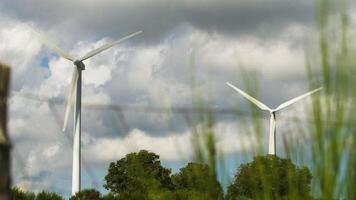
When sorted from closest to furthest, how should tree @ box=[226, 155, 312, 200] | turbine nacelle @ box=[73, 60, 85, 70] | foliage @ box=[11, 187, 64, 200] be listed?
tree @ box=[226, 155, 312, 200] → foliage @ box=[11, 187, 64, 200] → turbine nacelle @ box=[73, 60, 85, 70]

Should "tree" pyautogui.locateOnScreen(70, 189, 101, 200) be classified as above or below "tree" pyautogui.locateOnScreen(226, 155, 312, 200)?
below

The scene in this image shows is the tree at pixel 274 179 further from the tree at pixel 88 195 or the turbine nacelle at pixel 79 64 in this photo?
the turbine nacelle at pixel 79 64

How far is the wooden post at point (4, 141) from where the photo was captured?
216 inches

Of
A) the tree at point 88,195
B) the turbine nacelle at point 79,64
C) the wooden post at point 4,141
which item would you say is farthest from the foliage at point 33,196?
the wooden post at point 4,141

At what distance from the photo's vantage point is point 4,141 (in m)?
5.66

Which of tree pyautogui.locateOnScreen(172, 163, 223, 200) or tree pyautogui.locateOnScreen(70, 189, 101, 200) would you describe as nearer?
tree pyautogui.locateOnScreen(172, 163, 223, 200)

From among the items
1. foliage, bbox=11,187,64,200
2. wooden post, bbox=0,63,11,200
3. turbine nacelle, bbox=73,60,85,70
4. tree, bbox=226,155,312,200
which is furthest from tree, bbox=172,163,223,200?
turbine nacelle, bbox=73,60,85,70

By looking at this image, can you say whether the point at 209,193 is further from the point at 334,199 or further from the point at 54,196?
the point at 54,196

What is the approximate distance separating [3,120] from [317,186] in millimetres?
2874

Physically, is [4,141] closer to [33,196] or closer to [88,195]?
[33,196]

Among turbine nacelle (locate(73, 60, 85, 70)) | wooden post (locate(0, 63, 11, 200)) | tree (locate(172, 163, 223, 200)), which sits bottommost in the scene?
tree (locate(172, 163, 223, 200))

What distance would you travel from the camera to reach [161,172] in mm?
86750

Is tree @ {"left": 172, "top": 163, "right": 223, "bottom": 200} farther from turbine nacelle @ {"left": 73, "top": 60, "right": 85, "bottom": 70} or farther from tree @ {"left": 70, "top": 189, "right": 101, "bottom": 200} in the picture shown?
turbine nacelle @ {"left": 73, "top": 60, "right": 85, "bottom": 70}

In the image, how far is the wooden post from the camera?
548 centimetres
